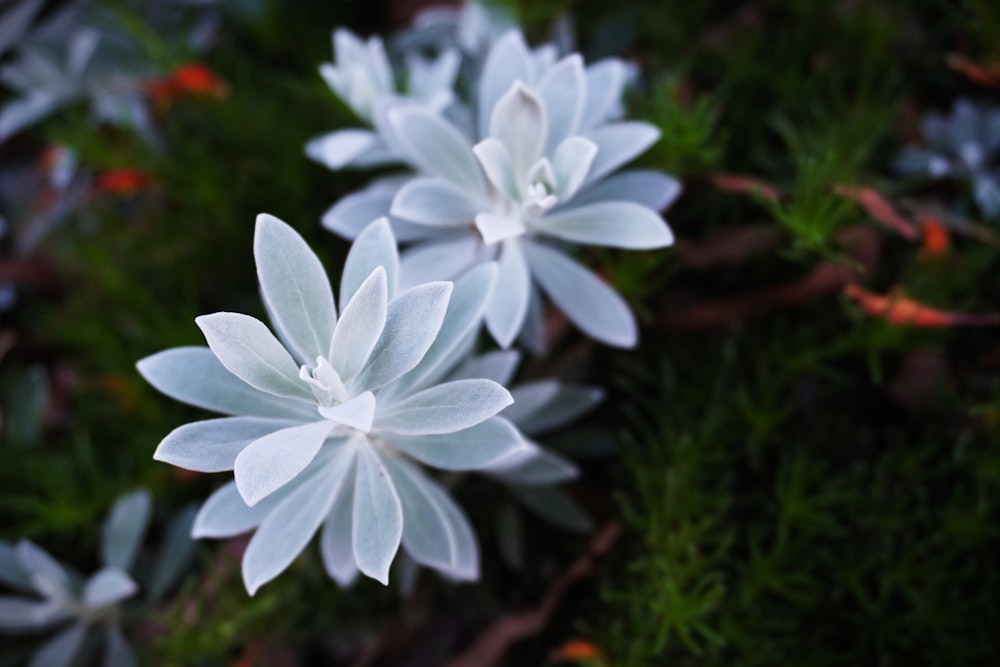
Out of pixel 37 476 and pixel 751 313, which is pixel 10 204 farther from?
pixel 751 313

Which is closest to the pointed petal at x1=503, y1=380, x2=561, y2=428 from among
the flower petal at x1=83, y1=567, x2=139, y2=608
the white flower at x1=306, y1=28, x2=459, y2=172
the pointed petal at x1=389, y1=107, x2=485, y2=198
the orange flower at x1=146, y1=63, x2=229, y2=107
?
the pointed petal at x1=389, y1=107, x2=485, y2=198

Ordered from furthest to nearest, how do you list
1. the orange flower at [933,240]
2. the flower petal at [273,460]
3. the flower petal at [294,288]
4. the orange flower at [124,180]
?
the orange flower at [124,180] → the orange flower at [933,240] → the flower petal at [294,288] → the flower petal at [273,460]

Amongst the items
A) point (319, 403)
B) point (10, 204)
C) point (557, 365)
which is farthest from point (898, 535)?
point (10, 204)

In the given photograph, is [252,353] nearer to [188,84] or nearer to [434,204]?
[434,204]

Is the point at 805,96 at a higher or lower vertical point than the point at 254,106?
lower

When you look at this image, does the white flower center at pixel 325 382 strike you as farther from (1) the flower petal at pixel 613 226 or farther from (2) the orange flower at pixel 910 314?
(2) the orange flower at pixel 910 314

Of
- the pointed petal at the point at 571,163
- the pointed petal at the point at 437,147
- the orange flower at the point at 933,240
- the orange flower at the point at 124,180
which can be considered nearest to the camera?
the pointed petal at the point at 571,163

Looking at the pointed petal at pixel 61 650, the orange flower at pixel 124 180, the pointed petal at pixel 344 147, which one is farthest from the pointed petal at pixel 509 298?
the orange flower at pixel 124 180
